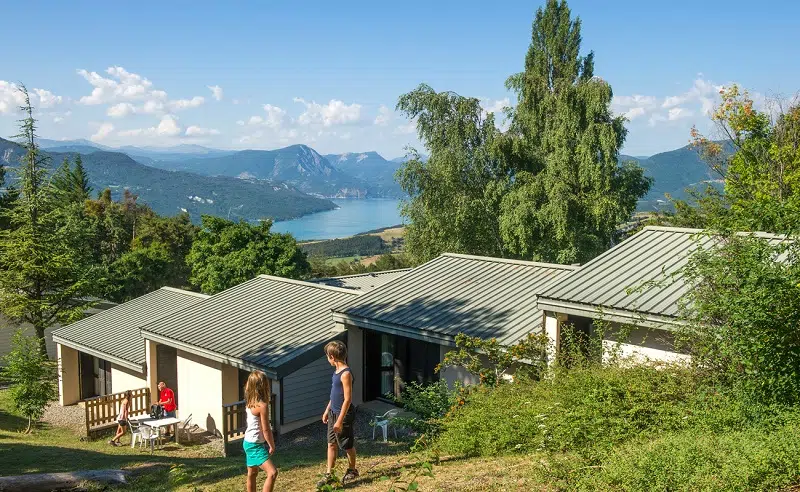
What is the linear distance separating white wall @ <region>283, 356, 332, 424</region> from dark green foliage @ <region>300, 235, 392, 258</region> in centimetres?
9340

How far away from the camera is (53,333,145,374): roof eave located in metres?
17.1

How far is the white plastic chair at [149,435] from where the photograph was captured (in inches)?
571

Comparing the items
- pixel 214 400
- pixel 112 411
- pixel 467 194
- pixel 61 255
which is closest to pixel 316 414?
pixel 214 400

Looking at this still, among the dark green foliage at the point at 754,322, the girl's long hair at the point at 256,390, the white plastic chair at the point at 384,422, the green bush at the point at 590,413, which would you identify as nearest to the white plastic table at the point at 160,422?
the white plastic chair at the point at 384,422

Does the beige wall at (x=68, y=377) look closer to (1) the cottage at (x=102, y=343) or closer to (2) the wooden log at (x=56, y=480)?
(1) the cottage at (x=102, y=343)

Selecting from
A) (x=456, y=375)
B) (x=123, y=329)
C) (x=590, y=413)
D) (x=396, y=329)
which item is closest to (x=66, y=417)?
(x=123, y=329)

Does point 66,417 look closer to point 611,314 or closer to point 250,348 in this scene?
point 250,348

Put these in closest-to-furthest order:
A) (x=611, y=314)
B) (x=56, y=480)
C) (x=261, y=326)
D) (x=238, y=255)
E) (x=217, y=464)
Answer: (x=56, y=480)
(x=611, y=314)
(x=217, y=464)
(x=261, y=326)
(x=238, y=255)

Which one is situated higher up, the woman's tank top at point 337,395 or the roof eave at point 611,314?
the roof eave at point 611,314

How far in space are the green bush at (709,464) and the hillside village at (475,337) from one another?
24 millimetres

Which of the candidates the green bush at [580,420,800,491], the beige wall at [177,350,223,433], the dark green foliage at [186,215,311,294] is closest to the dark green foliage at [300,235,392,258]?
the dark green foliage at [186,215,311,294]

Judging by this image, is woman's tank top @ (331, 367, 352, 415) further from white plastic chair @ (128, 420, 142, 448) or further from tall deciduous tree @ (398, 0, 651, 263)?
tall deciduous tree @ (398, 0, 651, 263)

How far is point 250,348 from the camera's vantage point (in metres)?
14.0

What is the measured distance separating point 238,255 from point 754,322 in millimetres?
27199
